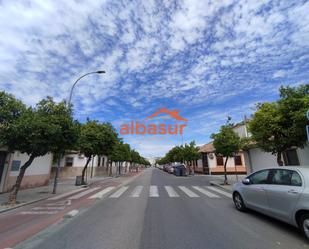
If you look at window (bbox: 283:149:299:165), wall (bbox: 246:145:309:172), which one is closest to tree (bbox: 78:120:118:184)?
wall (bbox: 246:145:309:172)

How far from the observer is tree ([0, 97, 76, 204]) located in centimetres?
911

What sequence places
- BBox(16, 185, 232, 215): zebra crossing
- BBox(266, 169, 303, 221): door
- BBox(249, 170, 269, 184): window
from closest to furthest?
BBox(266, 169, 303, 221): door
BBox(249, 170, 269, 184): window
BBox(16, 185, 232, 215): zebra crossing

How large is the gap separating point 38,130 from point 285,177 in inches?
385

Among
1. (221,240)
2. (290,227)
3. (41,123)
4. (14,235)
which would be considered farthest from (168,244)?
(41,123)

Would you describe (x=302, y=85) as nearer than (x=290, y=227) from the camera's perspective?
No

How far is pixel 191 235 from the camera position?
502 centimetres

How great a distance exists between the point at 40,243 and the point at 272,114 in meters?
11.1

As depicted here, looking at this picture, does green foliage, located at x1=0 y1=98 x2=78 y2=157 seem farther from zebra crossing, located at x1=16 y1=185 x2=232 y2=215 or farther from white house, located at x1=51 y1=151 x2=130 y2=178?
white house, located at x1=51 y1=151 x2=130 y2=178

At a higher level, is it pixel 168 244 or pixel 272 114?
pixel 272 114

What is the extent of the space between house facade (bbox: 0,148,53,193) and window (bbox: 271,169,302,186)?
13.7 m

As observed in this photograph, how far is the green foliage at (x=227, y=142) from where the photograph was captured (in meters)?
17.2

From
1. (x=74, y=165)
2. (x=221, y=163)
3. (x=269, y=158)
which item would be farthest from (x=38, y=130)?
(x=221, y=163)

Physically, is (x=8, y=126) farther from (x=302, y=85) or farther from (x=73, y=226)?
(x=302, y=85)

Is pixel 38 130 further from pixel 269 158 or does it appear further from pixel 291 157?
pixel 269 158
